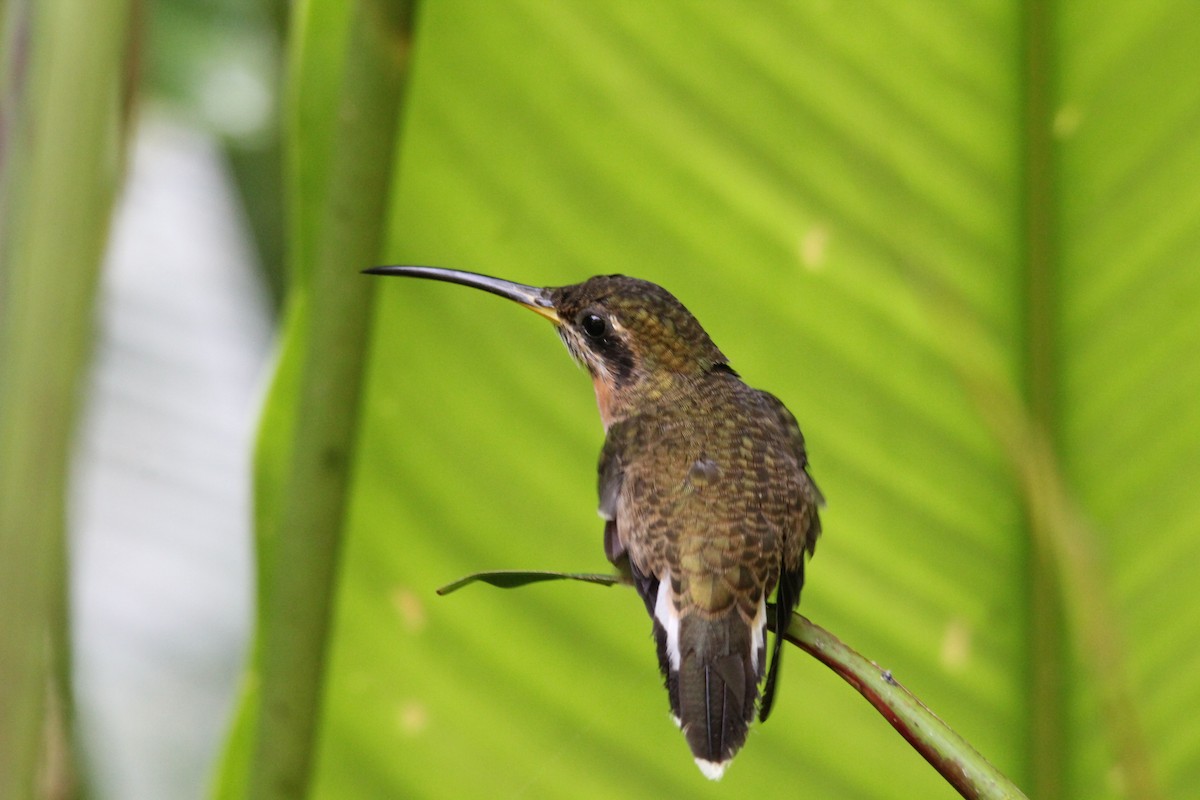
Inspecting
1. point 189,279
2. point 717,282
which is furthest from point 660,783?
point 189,279

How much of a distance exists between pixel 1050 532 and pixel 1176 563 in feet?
2.42

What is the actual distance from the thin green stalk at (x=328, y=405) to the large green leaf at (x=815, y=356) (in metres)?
0.31

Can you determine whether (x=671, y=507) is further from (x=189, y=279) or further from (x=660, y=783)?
(x=189, y=279)

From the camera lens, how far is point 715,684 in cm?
58

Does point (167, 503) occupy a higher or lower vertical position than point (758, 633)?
lower

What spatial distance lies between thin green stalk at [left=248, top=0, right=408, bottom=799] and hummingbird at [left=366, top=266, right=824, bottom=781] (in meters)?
0.08

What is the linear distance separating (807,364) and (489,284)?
1.65 feet

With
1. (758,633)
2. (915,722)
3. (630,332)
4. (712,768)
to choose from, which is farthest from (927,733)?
(630,332)

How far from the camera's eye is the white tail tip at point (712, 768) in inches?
19.2

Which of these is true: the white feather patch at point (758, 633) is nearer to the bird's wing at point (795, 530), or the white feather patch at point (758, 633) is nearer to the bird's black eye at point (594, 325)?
the bird's wing at point (795, 530)

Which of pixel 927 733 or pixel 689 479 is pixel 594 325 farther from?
pixel 927 733

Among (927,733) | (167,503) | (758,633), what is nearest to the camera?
(927,733)

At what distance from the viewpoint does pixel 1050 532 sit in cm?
40

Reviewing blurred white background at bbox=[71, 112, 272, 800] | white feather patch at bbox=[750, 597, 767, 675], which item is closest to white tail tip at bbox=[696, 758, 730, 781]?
white feather patch at bbox=[750, 597, 767, 675]
